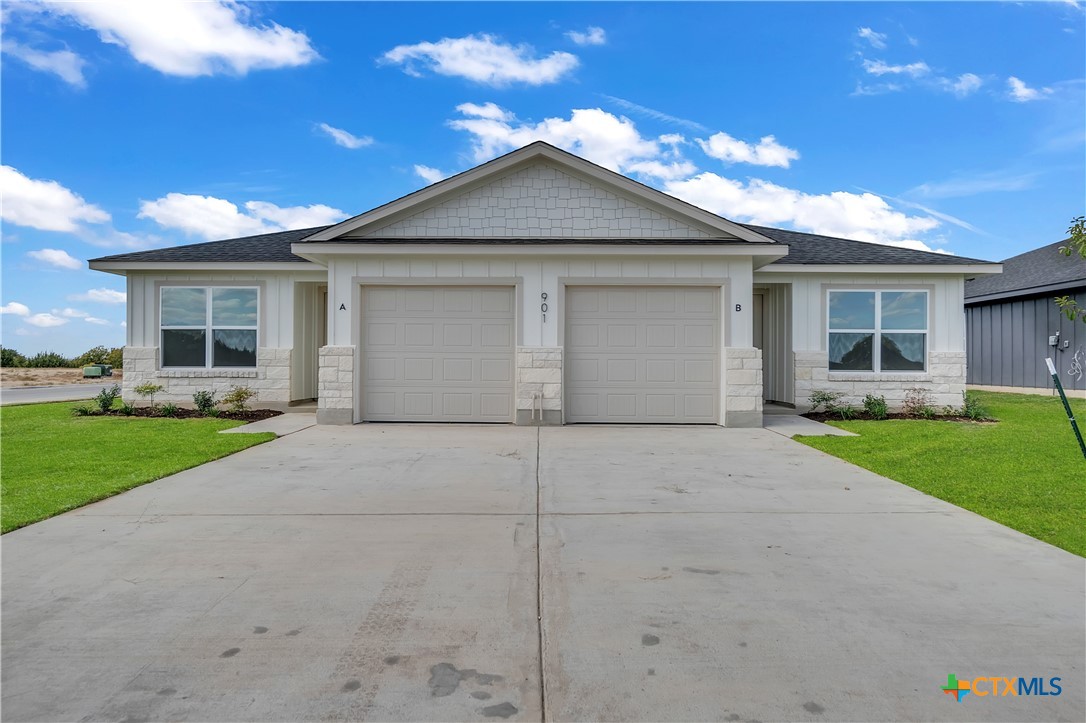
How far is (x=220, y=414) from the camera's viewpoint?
13.6m

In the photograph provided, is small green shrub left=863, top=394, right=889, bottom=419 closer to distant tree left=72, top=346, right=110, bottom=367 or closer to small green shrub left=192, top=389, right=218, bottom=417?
small green shrub left=192, top=389, right=218, bottom=417

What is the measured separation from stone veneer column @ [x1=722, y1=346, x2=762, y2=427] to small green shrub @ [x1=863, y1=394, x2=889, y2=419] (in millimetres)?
3557

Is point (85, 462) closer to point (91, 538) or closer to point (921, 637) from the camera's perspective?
point (91, 538)

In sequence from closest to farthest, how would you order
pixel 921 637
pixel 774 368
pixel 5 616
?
pixel 921 637
pixel 5 616
pixel 774 368

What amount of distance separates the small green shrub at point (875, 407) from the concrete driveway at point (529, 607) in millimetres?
7638

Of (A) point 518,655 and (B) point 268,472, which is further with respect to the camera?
(B) point 268,472

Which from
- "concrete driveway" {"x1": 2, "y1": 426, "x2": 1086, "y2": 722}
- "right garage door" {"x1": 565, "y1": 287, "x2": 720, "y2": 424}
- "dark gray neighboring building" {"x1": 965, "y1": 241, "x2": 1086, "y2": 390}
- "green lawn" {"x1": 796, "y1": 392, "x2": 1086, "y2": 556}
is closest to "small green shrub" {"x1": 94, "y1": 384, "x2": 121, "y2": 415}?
"concrete driveway" {"x1": 2, "y1": 426, "x2": 1086, "y2": 722}

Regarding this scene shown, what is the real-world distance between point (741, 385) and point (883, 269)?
15.7 feet

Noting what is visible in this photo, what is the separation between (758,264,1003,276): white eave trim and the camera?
44.8 feet

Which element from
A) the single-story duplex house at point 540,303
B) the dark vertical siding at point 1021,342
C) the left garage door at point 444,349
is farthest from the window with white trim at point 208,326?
the dark vertical siding at point 1021,342

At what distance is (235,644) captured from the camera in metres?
3.24

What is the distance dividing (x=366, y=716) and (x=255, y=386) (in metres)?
13.2

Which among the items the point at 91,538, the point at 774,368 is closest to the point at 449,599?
the point at 91,538

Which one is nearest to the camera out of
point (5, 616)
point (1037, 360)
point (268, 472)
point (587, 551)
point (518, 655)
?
point (518, 655)
